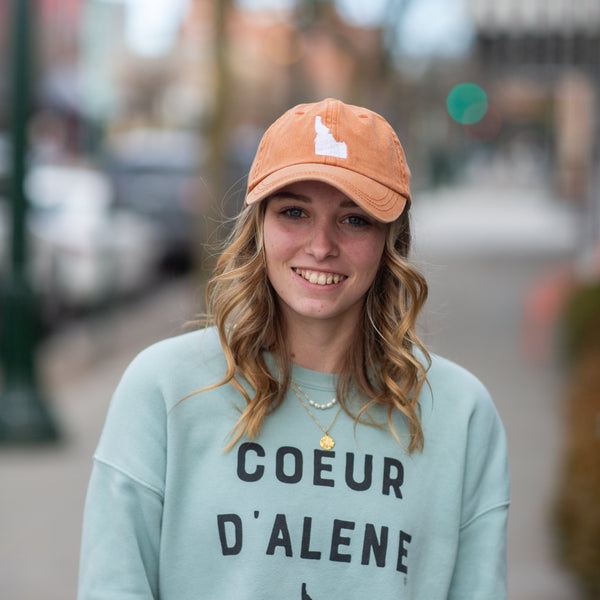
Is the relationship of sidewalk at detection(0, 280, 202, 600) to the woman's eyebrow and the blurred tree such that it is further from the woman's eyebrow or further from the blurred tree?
the blurred tree

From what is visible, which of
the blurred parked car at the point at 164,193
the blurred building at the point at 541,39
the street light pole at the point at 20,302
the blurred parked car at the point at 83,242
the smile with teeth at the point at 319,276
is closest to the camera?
the smile with teeth at the point at 319,276

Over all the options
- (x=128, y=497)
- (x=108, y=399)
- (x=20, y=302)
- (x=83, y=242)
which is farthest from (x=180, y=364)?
(x=83, y=242)

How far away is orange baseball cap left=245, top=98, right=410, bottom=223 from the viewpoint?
6.14 feet

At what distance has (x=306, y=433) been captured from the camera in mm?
1951

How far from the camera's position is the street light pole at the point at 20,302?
7.00m

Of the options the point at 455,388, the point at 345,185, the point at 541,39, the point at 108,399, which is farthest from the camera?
the point at 541,39

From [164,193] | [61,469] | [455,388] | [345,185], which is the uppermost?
[164,193]

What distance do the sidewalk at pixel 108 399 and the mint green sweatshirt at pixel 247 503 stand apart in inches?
18.2

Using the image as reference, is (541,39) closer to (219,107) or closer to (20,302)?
(219,107)

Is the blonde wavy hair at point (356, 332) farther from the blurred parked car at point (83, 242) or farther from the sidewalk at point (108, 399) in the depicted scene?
the blurred parked car at point (83, 242)

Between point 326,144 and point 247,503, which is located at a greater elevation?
point 326,144

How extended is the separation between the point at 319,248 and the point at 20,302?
18.4ft

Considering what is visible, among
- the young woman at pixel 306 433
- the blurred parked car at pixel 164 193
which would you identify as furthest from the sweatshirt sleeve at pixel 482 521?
the blurred parked car at pixel 164 193

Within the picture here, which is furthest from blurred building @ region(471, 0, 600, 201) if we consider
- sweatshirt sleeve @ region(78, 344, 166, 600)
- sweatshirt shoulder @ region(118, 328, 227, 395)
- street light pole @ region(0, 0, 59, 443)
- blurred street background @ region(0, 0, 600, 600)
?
sweatshirt sleeve @ region(78, 344, 166, 600)
